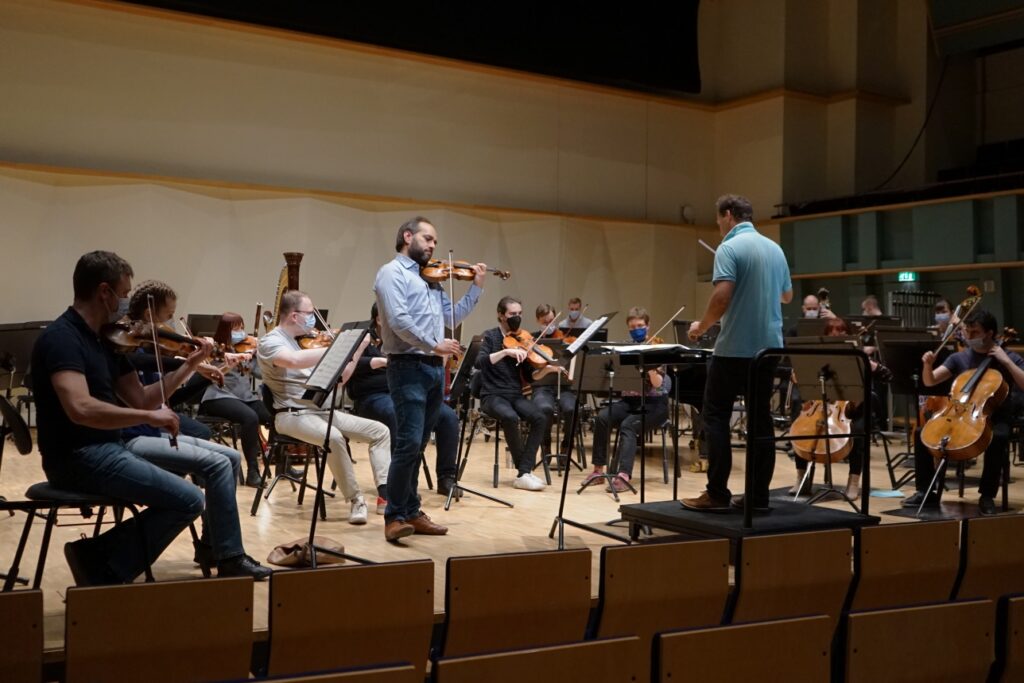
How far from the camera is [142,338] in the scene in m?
3.59

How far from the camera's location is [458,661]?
6.70 feet

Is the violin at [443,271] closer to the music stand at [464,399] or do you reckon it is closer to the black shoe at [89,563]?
the music stand at [464,399]

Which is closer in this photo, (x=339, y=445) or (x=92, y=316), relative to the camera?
(x=92, y=316)

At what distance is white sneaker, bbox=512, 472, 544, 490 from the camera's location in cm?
634

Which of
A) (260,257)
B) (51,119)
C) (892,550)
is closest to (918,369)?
(892,550)

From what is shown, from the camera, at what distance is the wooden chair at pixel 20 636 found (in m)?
2.16

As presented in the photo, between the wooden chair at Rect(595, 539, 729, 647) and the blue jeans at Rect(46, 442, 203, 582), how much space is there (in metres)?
1.54

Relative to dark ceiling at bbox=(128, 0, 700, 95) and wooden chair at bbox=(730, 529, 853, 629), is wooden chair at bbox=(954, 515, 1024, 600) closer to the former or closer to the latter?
wooden chair at bbox=(730, 529, 853, 629)

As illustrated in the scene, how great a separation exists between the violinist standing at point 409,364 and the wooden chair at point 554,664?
2382 millimetres

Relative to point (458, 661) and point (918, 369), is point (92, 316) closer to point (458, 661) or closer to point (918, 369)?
point (458, 661)

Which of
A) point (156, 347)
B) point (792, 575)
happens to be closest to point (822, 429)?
point (792, 575)

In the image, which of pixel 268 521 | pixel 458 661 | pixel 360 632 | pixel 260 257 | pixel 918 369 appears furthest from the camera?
pixel 260 257

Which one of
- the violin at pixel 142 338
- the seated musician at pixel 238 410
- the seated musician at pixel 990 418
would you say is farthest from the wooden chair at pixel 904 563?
the seated musician at pixel 238 410

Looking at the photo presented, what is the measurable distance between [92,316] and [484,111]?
10155 mm
